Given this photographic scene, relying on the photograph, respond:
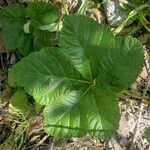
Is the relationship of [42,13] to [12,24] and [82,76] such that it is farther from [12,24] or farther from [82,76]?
[82,76]

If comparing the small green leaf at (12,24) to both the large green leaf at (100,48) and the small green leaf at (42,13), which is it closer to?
the small green leaf at (42,13)

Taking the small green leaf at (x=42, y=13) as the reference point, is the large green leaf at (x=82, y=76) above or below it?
below

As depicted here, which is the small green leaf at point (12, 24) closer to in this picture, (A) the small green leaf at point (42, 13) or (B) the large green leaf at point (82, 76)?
(A) the small green leaf at point (42, 13)

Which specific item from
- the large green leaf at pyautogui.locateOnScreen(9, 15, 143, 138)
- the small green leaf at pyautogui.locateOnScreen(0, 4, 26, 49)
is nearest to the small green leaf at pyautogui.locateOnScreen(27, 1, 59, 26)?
the small green leaf at pyautogui.locateOnScreen(0, 4, 26, 49)

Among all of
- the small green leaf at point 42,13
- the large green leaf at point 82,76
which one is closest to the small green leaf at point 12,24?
the small green leaf at point 42,13

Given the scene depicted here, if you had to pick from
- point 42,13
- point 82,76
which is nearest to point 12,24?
point 42,13

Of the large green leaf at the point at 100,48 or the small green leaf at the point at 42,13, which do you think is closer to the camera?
the large green leaf at the point at 100,48

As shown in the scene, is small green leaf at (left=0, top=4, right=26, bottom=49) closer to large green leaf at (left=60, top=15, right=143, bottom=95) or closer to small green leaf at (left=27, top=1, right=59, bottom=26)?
small green leaf at (left=27, top=1, right=59, bottom=26)
